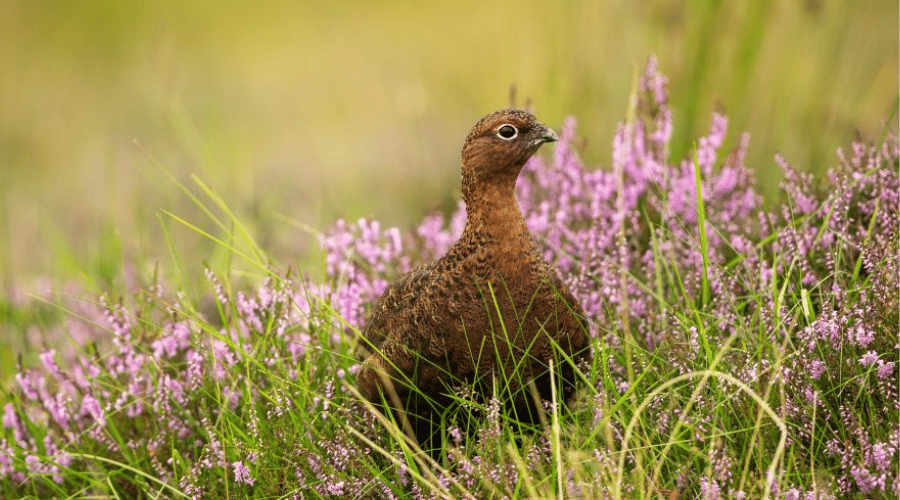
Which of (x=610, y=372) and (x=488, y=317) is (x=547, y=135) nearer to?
(x=488, y=317)

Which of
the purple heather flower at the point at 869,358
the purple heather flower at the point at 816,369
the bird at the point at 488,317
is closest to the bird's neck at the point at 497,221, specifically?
the bird at the point at 488,317

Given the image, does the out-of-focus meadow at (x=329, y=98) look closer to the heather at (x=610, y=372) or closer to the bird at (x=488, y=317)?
the heather at (x=610, y=372)

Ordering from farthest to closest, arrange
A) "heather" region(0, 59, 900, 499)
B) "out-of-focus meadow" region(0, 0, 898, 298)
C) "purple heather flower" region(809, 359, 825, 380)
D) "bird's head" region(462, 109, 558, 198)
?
"out-of-focus meadow" region(0, 0, 898, 298) → "bird's head" region(462, 109, 558, 198) → "purple heather flower" region(809, 359, 825, 380) → "heather" region(0, 59, 900, 499)

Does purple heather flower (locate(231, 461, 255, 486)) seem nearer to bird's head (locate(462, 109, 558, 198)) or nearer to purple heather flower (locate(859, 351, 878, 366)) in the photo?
bird's head (locate(462, 109, 558, 198))

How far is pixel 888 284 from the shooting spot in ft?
8.83

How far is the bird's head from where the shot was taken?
10.1ft

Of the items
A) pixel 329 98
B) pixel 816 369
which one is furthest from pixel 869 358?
pixel 329 98

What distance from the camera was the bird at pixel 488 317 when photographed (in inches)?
116

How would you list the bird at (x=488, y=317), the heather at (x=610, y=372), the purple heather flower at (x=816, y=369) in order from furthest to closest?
the bird at (x=488, y=317)
the purple heather flower at (x=816, y=369)
the heather at (x=610, y=372)

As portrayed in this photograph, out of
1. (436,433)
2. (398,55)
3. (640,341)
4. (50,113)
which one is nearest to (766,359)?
(640,341)

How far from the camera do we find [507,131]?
3.12 meters

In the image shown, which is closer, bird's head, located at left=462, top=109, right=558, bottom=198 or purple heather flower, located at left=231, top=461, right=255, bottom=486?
purple heather flower, located at left=231, top=461, right=255, bottom=486

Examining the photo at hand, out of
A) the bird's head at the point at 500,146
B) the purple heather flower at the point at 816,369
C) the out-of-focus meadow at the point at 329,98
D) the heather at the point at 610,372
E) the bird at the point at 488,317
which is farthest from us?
the out-of-focus meadow at the point at 329,98

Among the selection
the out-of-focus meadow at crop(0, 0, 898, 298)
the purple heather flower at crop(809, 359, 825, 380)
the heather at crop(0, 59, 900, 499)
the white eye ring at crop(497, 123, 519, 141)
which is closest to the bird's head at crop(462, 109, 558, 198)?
the white eye ring at crop(497, 123, 519, 141)
